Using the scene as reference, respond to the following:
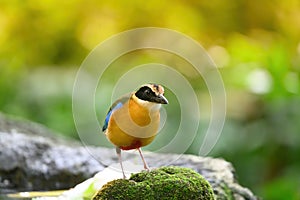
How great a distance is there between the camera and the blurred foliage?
6.00 metres

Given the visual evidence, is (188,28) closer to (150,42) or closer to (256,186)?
(150,42)

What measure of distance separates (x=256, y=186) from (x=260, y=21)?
8.23 feet

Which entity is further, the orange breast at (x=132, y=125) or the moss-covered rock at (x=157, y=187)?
the moss-covered rock at (x=157, y=187)

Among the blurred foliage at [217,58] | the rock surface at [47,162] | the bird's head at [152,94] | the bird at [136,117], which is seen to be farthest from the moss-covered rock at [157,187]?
the blurred foliage at [217,58]

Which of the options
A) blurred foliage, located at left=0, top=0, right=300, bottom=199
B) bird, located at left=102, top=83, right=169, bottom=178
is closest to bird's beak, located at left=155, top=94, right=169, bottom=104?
bird, located at left=102, top=83, right=169, bottom=178

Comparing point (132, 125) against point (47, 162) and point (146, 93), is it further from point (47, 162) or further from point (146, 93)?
point (47, 162)

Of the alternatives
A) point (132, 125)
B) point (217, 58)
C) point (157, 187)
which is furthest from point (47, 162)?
point (217, 58)

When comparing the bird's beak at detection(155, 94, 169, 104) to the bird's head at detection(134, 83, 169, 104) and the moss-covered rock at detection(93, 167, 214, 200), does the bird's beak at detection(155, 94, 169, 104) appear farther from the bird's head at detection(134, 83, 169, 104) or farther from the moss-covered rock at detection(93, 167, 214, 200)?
the moss-covered rock at detection(93, 167, 214, 200)

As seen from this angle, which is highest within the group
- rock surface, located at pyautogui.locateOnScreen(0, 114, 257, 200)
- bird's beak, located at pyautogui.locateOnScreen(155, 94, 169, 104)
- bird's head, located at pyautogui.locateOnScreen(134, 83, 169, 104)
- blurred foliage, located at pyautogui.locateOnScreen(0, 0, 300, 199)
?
blurred foliage, located at pyautogui.locateOnScreen(0, 0, 300, 199)

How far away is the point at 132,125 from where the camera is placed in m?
2.41

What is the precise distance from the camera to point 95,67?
25.1 feet

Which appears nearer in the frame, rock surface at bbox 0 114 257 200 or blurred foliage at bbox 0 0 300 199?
rock surface at bbox 0 114 257 200

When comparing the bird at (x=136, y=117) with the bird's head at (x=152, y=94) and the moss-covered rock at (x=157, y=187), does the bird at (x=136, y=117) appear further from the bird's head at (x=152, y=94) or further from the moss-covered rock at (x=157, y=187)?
the moss-covered rock at (x=157, y=187)

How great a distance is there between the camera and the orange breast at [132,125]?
7.78 feet
